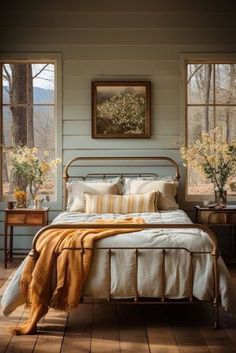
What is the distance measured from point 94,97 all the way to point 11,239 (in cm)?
187

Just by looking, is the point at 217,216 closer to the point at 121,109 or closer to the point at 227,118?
the point at 227,118

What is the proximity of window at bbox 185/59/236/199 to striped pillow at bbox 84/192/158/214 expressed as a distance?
96cm

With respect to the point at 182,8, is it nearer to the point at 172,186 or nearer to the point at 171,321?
the point at 172,186

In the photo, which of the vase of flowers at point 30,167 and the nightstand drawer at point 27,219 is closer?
the nightstand drawer at point 27,219

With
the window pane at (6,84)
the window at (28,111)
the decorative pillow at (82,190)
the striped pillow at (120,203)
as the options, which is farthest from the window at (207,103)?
the window pane at (6,84)

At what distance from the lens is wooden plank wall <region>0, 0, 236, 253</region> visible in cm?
645

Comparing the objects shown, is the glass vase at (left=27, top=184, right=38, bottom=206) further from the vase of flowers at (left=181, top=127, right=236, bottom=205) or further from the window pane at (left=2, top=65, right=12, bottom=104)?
the vase of flowers at (left=181, top=127, right=236, bottom=205)

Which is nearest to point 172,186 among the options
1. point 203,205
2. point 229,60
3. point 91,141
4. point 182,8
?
point 203,205

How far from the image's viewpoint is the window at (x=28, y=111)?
21.6 feet

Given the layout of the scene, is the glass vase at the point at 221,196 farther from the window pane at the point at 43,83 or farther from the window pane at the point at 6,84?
the window pane at the point at 6,84

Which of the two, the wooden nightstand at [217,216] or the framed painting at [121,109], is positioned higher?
the framed painting at [121,109]

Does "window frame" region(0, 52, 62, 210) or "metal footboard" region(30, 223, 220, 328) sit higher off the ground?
"window frame" region(0, 52, 62, 210)

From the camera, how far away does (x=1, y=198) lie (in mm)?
6590

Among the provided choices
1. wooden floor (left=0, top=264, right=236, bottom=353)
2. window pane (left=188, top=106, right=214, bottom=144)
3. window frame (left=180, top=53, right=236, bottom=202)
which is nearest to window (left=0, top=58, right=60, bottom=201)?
window frame (left=180, top=53, right=236, bottom=202)
